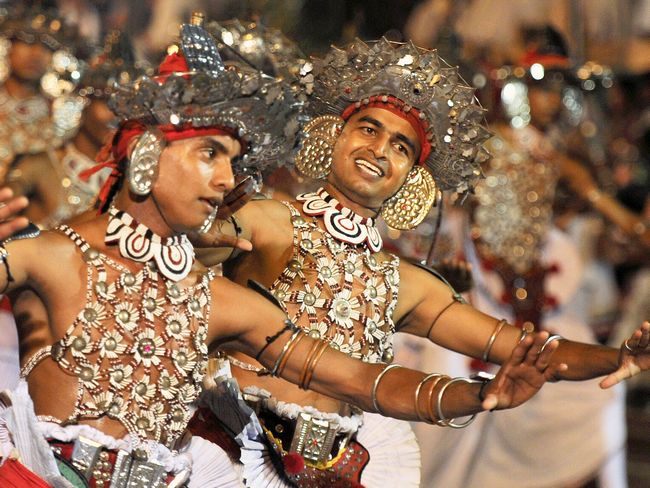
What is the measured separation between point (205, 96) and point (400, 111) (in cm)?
91

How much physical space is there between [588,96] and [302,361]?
5.78 m

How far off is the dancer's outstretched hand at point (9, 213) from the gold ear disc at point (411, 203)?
4.64 feet

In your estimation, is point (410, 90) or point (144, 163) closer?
point (144, 163)

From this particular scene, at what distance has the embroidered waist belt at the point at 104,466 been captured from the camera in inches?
110

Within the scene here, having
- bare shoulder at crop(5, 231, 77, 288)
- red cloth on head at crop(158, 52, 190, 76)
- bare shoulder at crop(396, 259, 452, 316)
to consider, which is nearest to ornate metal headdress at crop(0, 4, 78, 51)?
bare shoulder at crop(396, 259, 452, 316)

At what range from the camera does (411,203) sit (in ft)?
12.4

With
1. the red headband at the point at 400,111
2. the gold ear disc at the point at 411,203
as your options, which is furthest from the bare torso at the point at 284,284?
the red headband at the point at 400,111

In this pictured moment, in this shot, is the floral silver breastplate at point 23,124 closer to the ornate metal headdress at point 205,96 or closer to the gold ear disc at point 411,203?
the gold ear disc at point 411,203

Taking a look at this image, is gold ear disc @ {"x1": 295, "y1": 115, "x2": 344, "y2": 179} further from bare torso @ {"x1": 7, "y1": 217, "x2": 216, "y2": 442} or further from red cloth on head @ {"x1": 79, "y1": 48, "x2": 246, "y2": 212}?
bare torso @ {"x1": 7, "y1": 217, "x2": 216, "y2": 442}

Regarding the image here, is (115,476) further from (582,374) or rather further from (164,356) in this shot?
(582,374)

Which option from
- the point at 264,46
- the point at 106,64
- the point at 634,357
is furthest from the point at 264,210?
the point at 106,64

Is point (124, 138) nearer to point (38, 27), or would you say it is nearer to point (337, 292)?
point (337, 292)

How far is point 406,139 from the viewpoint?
11.9 feet

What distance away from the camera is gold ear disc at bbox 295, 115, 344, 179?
369cm
